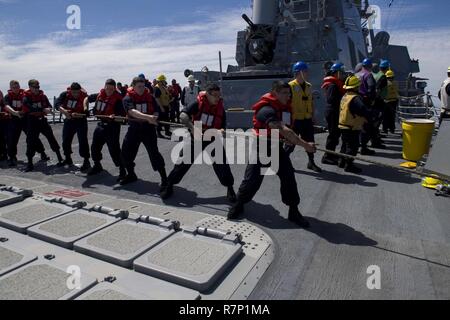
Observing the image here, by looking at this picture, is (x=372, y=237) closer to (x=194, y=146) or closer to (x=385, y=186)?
(x=385, y=186)

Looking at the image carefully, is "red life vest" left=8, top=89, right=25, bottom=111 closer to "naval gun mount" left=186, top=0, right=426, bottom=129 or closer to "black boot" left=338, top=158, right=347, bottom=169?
"naval gun mount" left=186, top=0, right=426, bottom=129

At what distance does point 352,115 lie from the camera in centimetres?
544

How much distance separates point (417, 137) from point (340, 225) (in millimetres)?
2880

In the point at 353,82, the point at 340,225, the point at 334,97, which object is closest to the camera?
the point at 340,225

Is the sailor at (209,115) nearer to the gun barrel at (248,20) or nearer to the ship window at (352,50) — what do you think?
the gun barrel at (248,20)

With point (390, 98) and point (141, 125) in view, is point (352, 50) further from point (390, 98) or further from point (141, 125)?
point (141, 125)

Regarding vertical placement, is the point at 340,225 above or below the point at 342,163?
below

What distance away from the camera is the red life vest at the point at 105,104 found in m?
5.64

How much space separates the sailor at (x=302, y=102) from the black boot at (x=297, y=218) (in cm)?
203

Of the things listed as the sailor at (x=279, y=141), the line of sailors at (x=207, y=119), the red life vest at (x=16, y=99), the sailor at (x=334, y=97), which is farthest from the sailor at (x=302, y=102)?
the red life vest at (x=16, y=99)

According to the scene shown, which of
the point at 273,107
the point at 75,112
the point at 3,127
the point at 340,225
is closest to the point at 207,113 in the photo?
the point at 273,107

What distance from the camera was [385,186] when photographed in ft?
16.0

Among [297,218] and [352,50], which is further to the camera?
[352,50]
